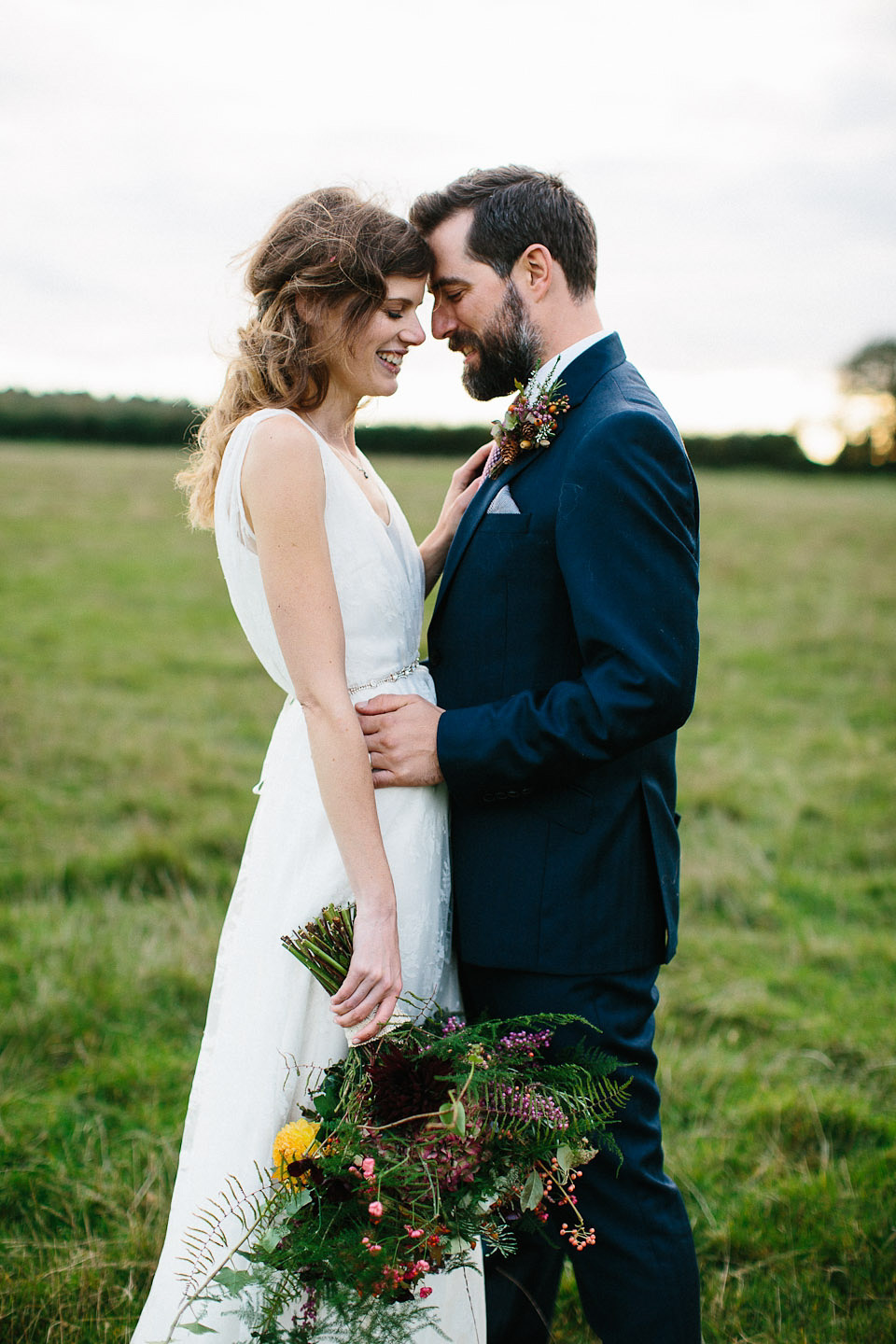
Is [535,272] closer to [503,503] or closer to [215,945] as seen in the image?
[503,503]

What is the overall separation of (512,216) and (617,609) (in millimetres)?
1121

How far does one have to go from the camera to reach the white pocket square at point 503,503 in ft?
8.14

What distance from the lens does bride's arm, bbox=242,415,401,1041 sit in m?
2.28

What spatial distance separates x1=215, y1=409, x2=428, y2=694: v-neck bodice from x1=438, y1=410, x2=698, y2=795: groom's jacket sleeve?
1.36 feet

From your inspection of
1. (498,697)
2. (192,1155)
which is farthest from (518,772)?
(192,1155)

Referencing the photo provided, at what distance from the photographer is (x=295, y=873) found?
2.47 metres

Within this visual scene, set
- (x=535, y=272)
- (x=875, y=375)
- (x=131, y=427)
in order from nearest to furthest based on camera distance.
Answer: (x=535, y=272), (x=131, y=427), (x=875, y=375)

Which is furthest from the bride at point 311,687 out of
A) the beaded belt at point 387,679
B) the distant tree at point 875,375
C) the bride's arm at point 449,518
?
the distant tree at point 875,375

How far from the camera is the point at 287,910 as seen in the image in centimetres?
245

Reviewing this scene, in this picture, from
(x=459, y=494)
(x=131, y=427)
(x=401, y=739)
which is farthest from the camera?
(x=131, y=427)

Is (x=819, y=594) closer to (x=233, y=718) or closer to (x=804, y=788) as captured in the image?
(x=804, y=788)

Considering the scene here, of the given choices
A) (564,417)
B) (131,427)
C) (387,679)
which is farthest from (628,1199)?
(131,427)

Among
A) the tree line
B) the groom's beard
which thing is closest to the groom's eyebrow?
the groom's beard

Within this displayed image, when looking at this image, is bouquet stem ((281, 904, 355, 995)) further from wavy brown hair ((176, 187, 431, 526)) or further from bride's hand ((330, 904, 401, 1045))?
wavy brown hair ((176, 187, 431, 526))
